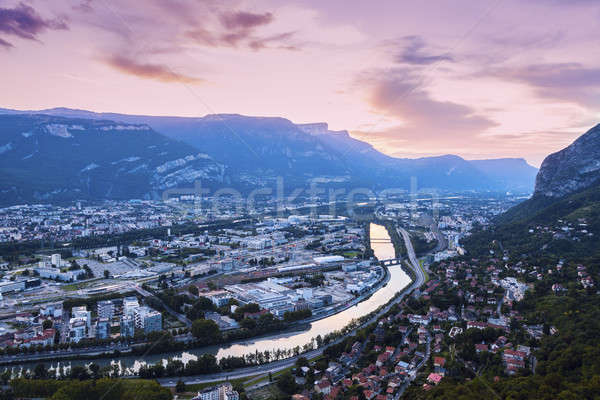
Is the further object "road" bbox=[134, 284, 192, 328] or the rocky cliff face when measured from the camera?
the rocky cliff face

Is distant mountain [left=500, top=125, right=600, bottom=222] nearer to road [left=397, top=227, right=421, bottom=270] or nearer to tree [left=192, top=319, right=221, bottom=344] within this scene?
road [left=397, top=227, right=421, bottom=270]

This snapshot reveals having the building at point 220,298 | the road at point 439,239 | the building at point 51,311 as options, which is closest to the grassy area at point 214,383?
the building at point 220,298

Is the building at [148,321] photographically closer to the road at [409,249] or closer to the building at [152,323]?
the building at [152,323]

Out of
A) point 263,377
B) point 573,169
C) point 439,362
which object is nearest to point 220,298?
point 263,377

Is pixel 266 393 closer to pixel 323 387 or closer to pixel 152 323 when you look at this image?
pixel 323 387

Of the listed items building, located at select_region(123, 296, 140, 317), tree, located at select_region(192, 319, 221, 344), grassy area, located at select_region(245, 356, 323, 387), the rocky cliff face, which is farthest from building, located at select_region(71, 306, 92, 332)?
the rocky cliff face
